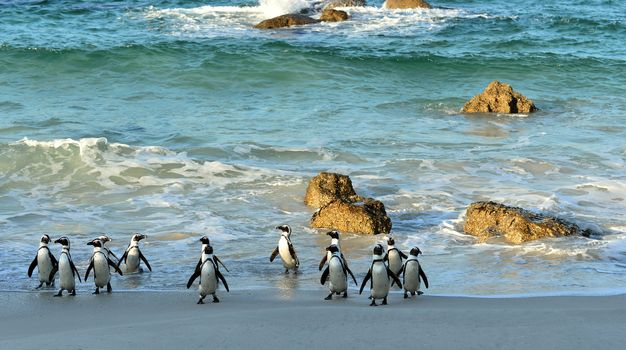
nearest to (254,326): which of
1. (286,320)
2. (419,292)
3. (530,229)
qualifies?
(286,320)

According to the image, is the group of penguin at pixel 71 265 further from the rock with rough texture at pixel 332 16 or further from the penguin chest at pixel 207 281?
the rock with rough texture at pixel 332 16

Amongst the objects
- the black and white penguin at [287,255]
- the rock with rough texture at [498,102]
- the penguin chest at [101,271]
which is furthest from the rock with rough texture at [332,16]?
the penguin chest at [101,271]

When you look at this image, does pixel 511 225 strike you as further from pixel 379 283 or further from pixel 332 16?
pixel 332 16

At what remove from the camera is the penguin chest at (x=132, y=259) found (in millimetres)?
9891

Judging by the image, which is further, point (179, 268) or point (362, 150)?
point (362, 150)

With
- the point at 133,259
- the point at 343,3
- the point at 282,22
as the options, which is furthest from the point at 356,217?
the point at 343,3

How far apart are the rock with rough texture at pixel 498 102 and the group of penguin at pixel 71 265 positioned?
10.4 metres

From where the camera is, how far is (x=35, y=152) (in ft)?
50.8

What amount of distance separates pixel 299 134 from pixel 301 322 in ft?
31.5

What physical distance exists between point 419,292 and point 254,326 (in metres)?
1.94

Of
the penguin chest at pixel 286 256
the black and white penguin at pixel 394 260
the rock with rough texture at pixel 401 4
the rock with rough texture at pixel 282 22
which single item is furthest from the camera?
the rock with rough texture at pixel 401 4

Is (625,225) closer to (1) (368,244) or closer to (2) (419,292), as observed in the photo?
(1) (368,244)

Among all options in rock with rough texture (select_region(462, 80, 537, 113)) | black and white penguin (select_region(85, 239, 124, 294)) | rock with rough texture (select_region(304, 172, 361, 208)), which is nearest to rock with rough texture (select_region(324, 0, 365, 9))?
rock with rough texture (select_region(462, 80, 537, 113))

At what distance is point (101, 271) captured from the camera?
9188 mm
